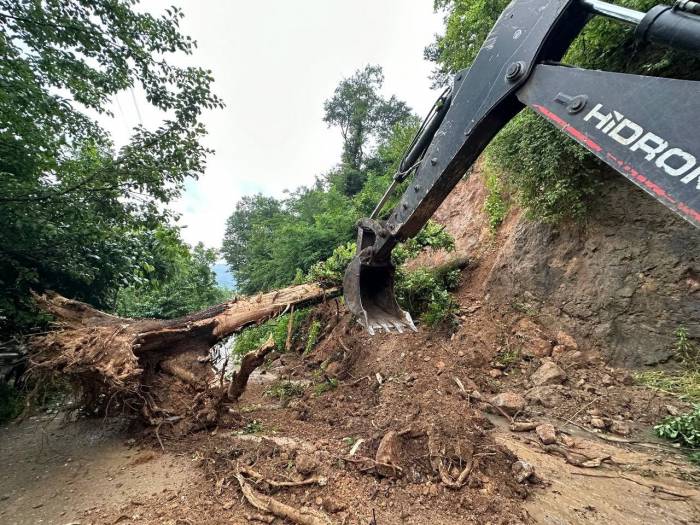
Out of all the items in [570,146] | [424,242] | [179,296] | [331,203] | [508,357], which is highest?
[331,203]

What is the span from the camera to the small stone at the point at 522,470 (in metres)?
1.93

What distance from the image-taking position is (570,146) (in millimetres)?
3363

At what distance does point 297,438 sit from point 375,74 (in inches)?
914

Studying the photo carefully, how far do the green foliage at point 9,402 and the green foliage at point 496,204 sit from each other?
6705 mm

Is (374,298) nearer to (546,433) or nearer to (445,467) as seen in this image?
(445,467)

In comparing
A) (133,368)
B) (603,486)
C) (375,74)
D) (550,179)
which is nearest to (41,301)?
(133,368)

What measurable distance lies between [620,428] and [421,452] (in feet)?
5.51

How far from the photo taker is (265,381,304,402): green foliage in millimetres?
3865

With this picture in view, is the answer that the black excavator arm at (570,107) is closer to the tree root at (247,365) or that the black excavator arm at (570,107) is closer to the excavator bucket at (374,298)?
the excavator bucket at (374,298)

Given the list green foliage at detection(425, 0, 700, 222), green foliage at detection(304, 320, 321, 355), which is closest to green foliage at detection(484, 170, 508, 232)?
green foliage at detection(425, 0, 700, 222)

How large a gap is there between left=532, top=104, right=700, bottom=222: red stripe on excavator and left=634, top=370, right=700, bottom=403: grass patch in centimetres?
261

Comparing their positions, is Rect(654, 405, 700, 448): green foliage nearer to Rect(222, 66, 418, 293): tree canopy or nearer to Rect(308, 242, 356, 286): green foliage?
Rect(308, 242, 356, 286): green foliage

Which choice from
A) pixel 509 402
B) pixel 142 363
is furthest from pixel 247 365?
pixel 509 402

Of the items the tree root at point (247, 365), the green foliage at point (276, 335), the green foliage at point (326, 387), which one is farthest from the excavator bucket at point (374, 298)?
the green foliage at point (276, 335)
